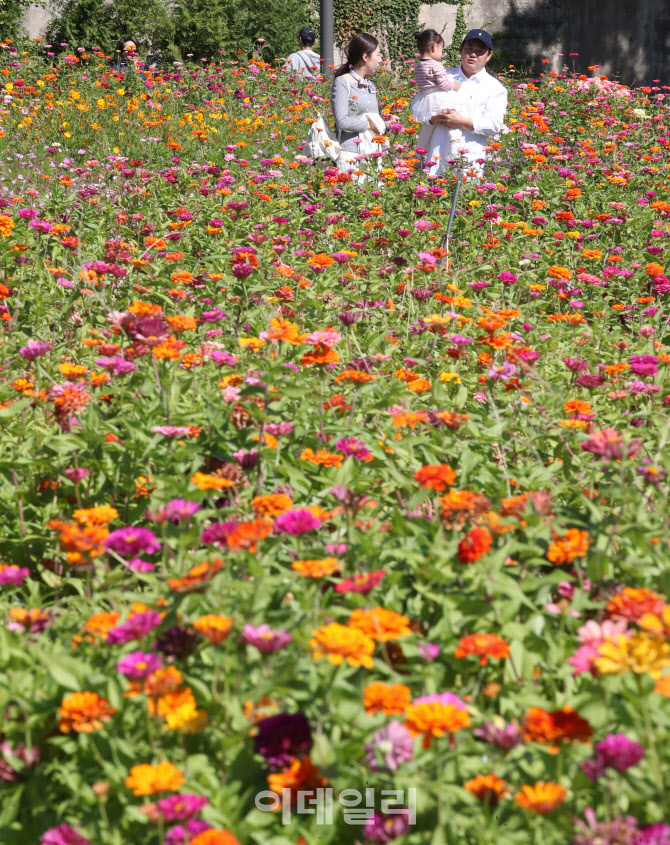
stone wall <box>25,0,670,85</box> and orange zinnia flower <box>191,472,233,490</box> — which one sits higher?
stone wall <box>25,0,670,85</box>

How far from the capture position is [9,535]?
2.36m

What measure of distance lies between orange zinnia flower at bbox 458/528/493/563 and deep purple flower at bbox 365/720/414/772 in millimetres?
427

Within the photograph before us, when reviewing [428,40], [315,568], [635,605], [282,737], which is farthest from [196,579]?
[428,40]

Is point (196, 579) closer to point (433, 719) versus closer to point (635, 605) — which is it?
point (433, 719)

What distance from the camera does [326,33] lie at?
11031 mm

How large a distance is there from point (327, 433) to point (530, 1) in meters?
20.1

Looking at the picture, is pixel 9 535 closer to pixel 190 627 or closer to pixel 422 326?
pixel 190 627

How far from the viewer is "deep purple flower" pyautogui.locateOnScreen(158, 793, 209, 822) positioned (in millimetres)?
1269

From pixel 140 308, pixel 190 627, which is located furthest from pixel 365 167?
pixel 190 627

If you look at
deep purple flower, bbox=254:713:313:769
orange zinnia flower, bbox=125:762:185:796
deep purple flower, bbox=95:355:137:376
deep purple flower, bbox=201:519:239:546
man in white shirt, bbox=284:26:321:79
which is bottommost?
orange zinnia flower, bbox=125:762:185:796

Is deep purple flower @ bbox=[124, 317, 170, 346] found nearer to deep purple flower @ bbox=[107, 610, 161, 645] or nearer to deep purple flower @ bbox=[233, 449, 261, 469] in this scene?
deep purple flower @ bbox=[233, 449, 261, 469]

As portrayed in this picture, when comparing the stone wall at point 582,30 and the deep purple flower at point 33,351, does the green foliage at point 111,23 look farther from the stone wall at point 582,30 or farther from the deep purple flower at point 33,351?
the deep purple flower at point 33,351

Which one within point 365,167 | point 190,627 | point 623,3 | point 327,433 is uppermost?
point 623,3

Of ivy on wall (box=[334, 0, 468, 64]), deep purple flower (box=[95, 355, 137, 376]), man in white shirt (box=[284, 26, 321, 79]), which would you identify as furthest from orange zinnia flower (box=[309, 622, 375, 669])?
ivy on wall (box=[334, 0, 468, 64])
